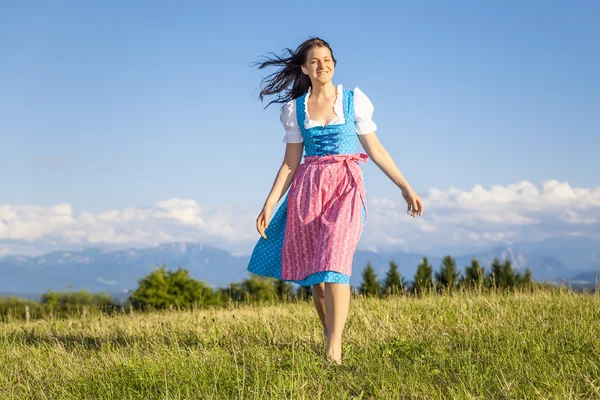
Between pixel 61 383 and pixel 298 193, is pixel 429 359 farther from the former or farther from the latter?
pixel 61 383

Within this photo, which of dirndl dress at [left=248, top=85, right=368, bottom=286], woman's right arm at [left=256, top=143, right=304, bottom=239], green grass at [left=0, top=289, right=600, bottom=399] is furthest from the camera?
woman's right arm at [left=256, top=143, right=304, bottom=239]

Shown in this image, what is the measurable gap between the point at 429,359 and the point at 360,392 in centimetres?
85

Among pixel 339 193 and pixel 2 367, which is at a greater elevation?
pixel 339 193

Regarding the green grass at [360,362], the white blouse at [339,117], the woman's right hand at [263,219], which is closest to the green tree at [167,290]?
the green grass at [360,362]

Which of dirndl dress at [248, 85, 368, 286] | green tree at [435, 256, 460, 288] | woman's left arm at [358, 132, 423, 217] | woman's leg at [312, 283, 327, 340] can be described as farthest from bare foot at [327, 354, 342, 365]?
green tree at [435, 256, 460, 288]

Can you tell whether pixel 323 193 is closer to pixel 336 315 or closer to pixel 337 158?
pixel 337 158

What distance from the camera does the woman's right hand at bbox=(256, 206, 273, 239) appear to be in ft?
18.4

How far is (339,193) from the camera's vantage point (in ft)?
17.4

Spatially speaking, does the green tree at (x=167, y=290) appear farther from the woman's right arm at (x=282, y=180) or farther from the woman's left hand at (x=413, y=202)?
the woman's left hand at (x=413, y=202)

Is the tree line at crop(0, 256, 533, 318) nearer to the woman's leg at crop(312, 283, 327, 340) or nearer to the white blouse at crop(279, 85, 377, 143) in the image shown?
the woman's leg at crop(312, 283, 327, 340)

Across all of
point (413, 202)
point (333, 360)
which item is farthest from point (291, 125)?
point (333, 360)

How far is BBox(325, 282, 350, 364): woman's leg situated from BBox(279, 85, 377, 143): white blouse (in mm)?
1338

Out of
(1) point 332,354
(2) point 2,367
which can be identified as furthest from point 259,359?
(2) point 2,367

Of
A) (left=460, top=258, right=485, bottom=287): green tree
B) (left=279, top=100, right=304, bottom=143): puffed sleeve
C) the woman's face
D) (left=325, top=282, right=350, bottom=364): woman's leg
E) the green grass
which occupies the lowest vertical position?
the green grass
